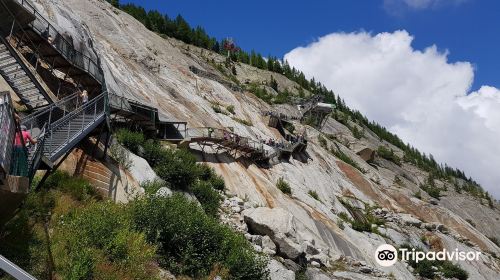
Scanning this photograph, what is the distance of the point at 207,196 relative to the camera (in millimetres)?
23859

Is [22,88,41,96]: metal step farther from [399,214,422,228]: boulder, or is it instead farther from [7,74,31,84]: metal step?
[399,214,422,228]: boulder

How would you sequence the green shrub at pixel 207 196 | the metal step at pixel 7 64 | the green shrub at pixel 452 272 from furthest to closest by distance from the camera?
the green shrub at pixel 452 272 → the green shrub at pixel 207 196 → the metal step at pixel 7 64

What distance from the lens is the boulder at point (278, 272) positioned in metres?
17.8

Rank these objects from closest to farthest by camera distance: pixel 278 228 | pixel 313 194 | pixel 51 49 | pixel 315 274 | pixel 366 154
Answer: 1. pixel 315 274
2. pixel 51 49
3. pixel 278 228
4. pixel 313 194
5. pixel 366 154

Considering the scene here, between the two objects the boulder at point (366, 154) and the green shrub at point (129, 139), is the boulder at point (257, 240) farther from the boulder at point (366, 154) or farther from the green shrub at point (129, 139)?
the boulder at point (366, 154)

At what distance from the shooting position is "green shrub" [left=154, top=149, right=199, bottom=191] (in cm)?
2280

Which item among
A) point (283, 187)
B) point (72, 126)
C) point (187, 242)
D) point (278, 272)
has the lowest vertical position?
point (278, 272)

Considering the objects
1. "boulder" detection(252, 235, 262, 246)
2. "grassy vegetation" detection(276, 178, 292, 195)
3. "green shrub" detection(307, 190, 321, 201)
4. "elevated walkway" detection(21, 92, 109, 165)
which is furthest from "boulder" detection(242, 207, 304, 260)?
"green shrub" detection(307, 190, 321, 201)

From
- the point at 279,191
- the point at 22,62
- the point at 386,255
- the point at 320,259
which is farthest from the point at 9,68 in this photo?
the point at 386,255

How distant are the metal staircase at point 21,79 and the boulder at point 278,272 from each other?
430 inches

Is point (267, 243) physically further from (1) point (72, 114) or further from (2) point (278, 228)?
(1) point (72, 114)

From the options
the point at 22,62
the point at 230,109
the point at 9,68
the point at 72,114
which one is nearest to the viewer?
the point at 72,114

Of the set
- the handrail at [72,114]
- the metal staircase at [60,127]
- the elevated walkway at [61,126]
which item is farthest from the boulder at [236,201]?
the handrail at [72,114]

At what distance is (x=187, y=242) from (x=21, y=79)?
10.1 m
